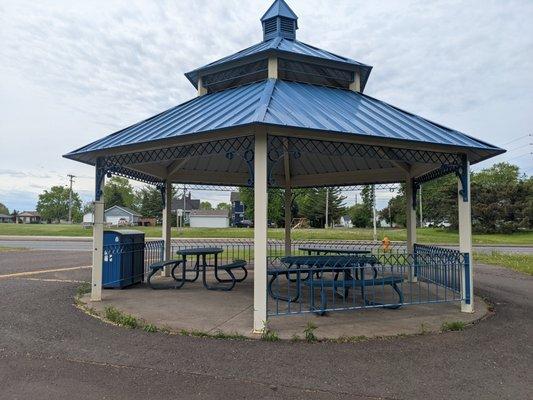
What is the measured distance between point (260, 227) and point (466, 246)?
4159 mm

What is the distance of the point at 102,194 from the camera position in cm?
854

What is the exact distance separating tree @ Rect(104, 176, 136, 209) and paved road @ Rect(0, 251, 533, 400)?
90466 millimetres

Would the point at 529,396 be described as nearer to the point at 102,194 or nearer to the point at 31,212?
the point at 102,194

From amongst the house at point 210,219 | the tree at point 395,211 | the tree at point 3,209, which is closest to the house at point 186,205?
the house at point 210,219

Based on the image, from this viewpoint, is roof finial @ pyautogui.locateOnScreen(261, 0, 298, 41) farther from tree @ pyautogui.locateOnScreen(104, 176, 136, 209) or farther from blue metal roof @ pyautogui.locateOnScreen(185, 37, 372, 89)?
tree @ pyautogui.locateOnScreen(104, 176, 136, 209)

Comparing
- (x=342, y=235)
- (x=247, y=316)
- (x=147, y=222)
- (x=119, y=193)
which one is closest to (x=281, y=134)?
(x=247, y=316)

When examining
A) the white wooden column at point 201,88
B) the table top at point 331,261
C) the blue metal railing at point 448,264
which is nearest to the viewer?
the blue metal railing at point 448,264

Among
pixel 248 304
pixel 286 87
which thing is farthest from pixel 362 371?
pixel 286 87

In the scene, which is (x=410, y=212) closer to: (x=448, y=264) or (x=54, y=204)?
(x=448, y=264)

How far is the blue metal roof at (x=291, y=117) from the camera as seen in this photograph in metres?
6.37

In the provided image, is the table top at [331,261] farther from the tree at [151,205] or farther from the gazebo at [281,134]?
the tree at [151,205]

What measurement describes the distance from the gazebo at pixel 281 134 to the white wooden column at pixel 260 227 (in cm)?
2

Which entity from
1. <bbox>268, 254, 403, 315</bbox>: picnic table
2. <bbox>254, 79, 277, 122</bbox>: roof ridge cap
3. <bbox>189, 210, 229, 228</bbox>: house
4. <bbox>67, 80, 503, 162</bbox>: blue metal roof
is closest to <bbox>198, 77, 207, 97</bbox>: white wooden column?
<bbox>67, 80, 503, 162</bbox>: blue metal roof

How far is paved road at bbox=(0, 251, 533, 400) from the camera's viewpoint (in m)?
4.04
